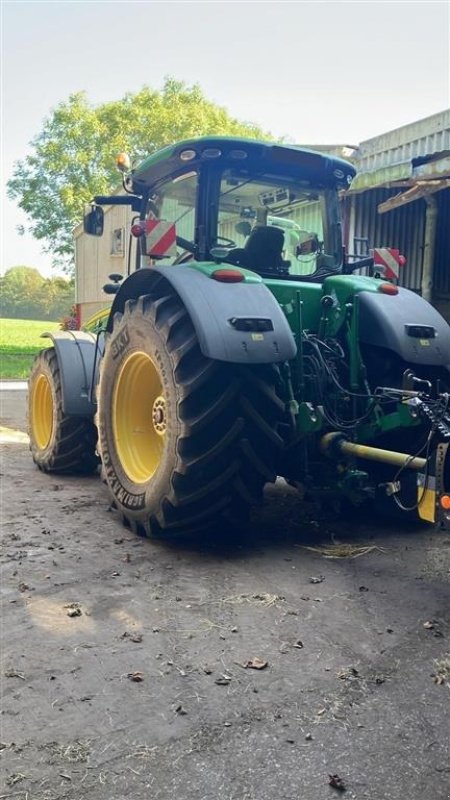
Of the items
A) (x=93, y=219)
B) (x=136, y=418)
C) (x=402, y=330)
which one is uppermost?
(x=93, y=219)

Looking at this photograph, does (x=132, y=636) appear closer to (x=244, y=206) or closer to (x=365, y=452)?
(x=365, y=452)

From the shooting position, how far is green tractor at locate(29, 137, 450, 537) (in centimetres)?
368

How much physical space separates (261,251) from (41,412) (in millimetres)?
3057

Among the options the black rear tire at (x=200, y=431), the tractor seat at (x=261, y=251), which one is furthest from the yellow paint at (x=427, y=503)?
the tractor seat at (x=261, y=251)

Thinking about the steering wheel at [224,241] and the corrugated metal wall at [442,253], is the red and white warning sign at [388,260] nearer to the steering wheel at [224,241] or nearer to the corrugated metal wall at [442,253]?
the steering wheel at [224,241]

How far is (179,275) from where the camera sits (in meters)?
3.90

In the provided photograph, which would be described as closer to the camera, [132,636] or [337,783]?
[337,783]

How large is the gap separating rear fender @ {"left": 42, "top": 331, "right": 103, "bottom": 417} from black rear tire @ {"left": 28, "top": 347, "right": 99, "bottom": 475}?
14 centimetres

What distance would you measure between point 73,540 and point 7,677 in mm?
1663

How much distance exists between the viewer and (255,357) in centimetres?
355

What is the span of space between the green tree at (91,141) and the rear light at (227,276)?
3000 centimetres

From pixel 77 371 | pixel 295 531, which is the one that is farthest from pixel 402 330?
pixel 77 371

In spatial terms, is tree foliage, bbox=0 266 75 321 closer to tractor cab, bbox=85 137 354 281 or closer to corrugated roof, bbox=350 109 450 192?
corrugated roof, bbox=350 109 450 192

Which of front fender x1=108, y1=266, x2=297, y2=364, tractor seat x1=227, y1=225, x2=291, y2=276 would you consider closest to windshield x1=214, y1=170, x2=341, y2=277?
tractor seat x1=227, y1=225, x2=291, y2=276
